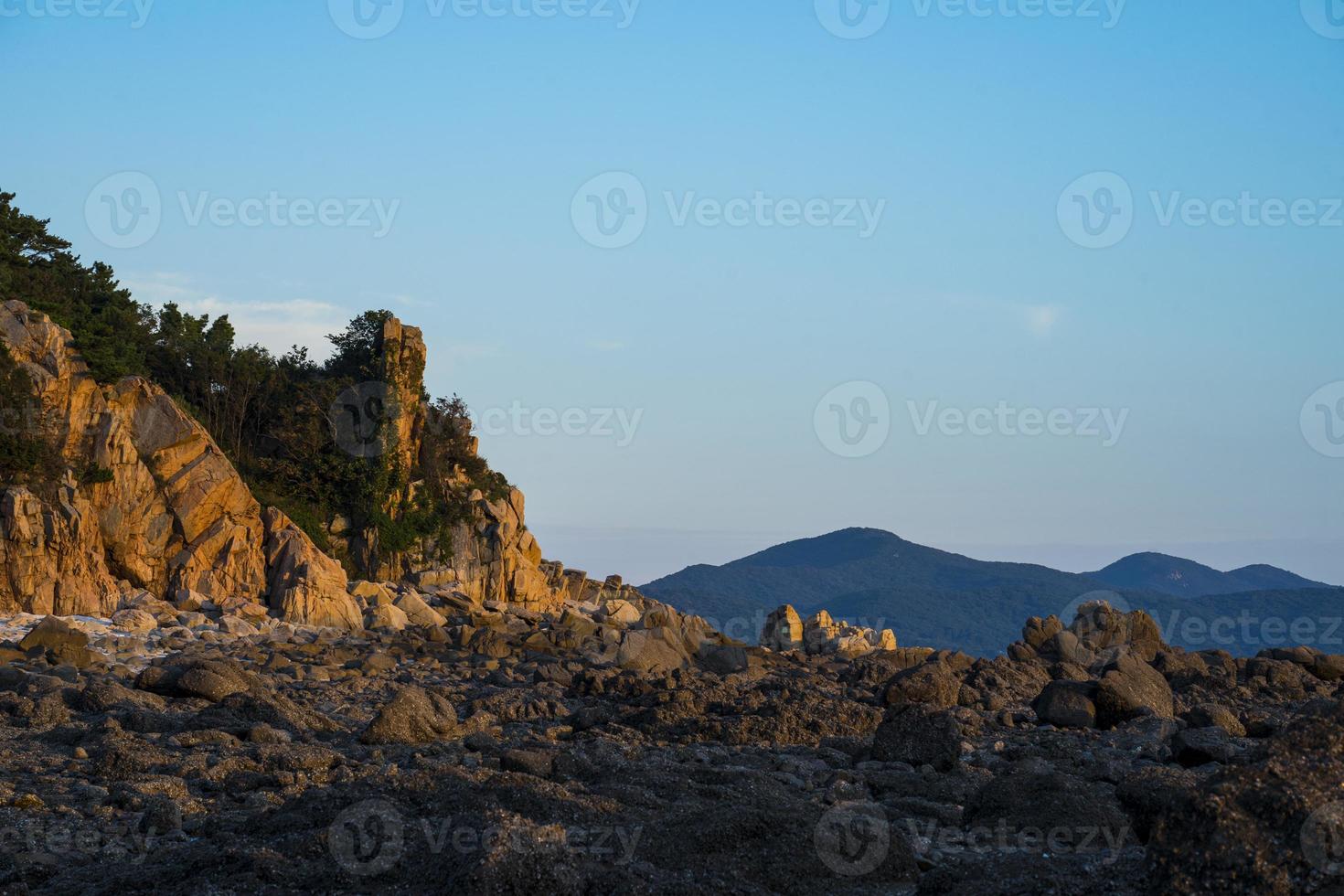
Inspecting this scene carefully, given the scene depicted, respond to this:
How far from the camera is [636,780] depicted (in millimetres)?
12156

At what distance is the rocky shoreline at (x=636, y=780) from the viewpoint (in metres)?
7.84

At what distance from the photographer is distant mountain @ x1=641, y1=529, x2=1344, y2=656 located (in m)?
105

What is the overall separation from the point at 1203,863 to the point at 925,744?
8297mm

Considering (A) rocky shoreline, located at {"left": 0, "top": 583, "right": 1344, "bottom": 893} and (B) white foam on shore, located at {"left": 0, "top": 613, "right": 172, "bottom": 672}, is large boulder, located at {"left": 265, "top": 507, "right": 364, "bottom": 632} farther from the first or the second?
(A) rocky shoreline, located at {"left": 0, "top": 583, "right": 1344, "bottom": 893}

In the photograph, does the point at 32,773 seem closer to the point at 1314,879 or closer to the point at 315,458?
the point at 1314,879

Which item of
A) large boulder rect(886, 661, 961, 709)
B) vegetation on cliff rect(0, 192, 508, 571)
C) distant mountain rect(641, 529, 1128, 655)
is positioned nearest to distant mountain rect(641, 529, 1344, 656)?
distant mountain rect(641, 529, 1128, 655)

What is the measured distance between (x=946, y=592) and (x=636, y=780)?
5317 inches

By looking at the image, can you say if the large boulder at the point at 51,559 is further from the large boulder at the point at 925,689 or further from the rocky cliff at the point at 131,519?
the large boulder at the point at 925,689

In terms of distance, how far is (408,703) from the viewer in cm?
1623

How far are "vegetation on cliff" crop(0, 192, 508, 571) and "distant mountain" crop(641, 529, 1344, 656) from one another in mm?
54118

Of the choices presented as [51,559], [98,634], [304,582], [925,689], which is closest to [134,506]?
[51,559]

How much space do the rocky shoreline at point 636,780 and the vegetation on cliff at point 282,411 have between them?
16.2 metres

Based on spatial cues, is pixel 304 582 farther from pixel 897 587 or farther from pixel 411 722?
pixel 897 587

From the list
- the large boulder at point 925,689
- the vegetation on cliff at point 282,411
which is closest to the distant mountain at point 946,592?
the vegetation on cliff at point 282,411
